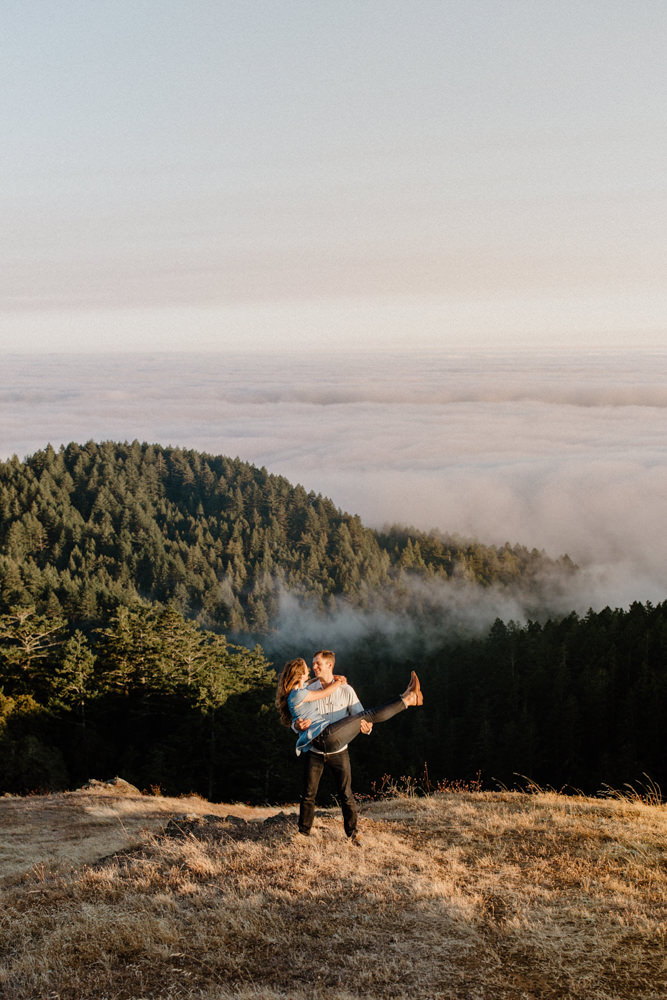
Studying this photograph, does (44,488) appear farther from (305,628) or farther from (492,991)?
(492,991)

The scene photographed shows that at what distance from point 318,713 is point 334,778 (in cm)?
108

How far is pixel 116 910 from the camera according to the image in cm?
781

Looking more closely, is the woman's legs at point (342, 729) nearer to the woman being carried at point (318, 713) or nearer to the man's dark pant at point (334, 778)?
the woman being carried at point (318, 713)

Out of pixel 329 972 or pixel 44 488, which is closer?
pixel 329 972

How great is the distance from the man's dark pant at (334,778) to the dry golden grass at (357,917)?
1.16 feet

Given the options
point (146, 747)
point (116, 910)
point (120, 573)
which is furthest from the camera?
point (120, 573)

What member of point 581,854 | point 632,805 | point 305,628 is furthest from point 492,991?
point 305,628

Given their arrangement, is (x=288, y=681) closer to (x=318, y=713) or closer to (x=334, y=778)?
(x=318, y=713)

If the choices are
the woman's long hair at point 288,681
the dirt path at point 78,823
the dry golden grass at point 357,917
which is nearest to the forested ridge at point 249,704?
the dry golden grass at point 357,917

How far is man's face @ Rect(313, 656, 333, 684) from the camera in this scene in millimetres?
8867

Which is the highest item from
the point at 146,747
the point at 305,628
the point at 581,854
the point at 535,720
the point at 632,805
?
the point at 581,854

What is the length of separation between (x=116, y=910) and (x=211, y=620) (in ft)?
552

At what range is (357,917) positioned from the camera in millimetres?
7391

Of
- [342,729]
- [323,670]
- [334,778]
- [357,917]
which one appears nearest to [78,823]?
[334,778]
